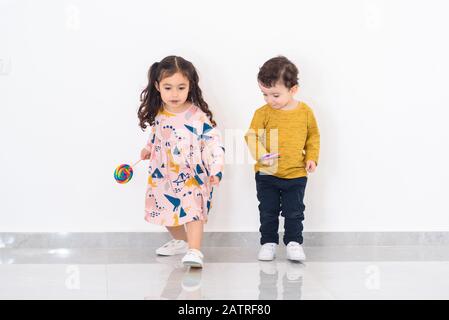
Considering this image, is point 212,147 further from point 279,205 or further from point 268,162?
point 279,205

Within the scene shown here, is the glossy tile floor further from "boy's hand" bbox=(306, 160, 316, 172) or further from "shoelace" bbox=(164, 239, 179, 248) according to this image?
"boy's hand" bbox=(306, 160, 316, 172)

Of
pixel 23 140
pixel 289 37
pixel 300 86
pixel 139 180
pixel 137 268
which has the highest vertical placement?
pixel 289 37

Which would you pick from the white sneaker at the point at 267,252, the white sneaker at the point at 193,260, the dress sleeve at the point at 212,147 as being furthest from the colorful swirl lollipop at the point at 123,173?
the white sneaker at the point at 267,252

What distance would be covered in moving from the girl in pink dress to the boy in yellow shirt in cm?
18

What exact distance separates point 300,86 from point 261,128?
0.90 ft

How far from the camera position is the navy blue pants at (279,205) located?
2.16 metres

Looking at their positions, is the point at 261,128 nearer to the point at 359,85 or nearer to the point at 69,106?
the point at 359,85

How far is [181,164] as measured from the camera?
84.2 inches

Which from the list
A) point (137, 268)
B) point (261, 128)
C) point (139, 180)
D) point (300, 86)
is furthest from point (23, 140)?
point (300, 86)

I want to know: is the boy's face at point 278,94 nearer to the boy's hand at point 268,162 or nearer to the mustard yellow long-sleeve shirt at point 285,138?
the mustard yellow long-sleeve shirt at point 285,138

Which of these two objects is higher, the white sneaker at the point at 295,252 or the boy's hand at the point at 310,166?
the boy's hand at the point at 310,166

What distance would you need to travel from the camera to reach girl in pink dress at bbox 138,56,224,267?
2108 millimetres

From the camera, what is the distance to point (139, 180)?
7.68 ft

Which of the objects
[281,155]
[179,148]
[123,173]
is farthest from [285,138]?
[123,173]
